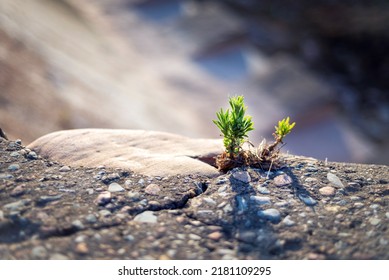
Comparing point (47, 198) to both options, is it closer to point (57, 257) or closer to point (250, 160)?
point (57, 257)

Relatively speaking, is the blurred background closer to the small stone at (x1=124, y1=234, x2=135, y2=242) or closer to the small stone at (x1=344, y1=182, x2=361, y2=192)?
the small stone at (x1=124, y1=234, x2=135, y2=242)

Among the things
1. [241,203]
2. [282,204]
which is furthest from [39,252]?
[282,204]

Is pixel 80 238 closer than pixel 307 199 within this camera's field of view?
Yes

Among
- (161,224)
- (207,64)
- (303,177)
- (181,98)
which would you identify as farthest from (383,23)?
(161,224)

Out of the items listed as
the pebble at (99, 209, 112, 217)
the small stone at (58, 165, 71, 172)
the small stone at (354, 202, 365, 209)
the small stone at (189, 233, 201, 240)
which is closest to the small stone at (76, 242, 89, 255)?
the pebble at (99, 209, 112, 217)

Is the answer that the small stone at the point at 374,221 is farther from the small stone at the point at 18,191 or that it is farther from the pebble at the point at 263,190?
the small stone at the point at 18,191

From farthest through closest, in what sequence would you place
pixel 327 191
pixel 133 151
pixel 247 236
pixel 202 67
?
pixel 202 67 → pixel 133 151 → pixel 327 191 → pixel 247 236
